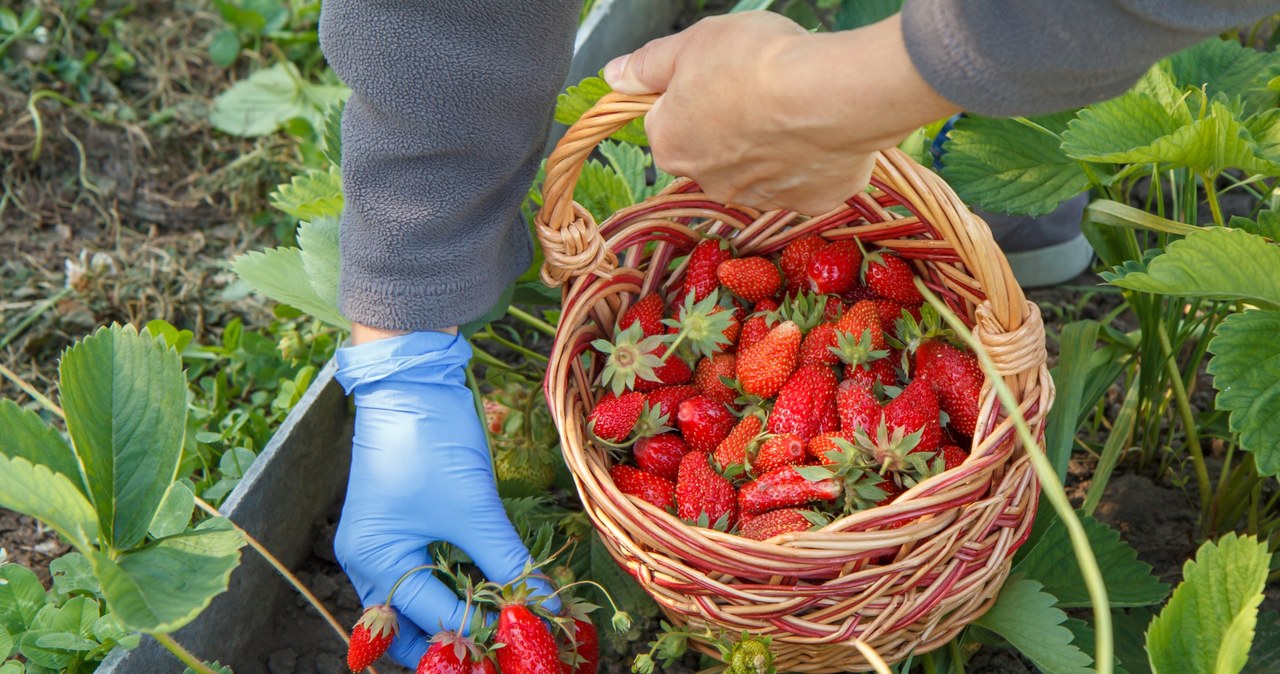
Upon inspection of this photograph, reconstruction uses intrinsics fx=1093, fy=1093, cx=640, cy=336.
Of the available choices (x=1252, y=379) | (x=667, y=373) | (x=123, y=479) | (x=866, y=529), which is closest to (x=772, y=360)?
(x=667, y=373)

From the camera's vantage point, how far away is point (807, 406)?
1218mm

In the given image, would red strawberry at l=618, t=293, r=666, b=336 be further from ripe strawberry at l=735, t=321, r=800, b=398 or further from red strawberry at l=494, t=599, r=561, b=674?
red strawberry at l=494, t=599, r=561, b=674

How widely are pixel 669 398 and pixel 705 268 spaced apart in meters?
0.18

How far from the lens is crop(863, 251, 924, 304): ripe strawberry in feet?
4.28

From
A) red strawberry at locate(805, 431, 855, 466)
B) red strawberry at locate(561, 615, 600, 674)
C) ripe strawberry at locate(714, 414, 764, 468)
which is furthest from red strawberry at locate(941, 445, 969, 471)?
red strawberry at locate(561, 615, 600, 674)

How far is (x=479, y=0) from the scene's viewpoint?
1.12m

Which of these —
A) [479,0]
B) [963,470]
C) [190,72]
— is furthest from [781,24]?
[190,72]

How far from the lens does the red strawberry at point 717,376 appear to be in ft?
4.36

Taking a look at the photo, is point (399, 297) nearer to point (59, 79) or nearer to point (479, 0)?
point (479, 0)

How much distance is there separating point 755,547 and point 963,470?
207 mm

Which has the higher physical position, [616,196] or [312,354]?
[616,196]

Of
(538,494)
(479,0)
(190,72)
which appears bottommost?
(538,494)

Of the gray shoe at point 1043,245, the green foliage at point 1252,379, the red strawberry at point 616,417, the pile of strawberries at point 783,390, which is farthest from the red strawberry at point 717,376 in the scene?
the gray shoe at point 1043,245

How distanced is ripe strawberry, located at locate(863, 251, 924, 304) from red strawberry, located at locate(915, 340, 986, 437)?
0.30 ft
